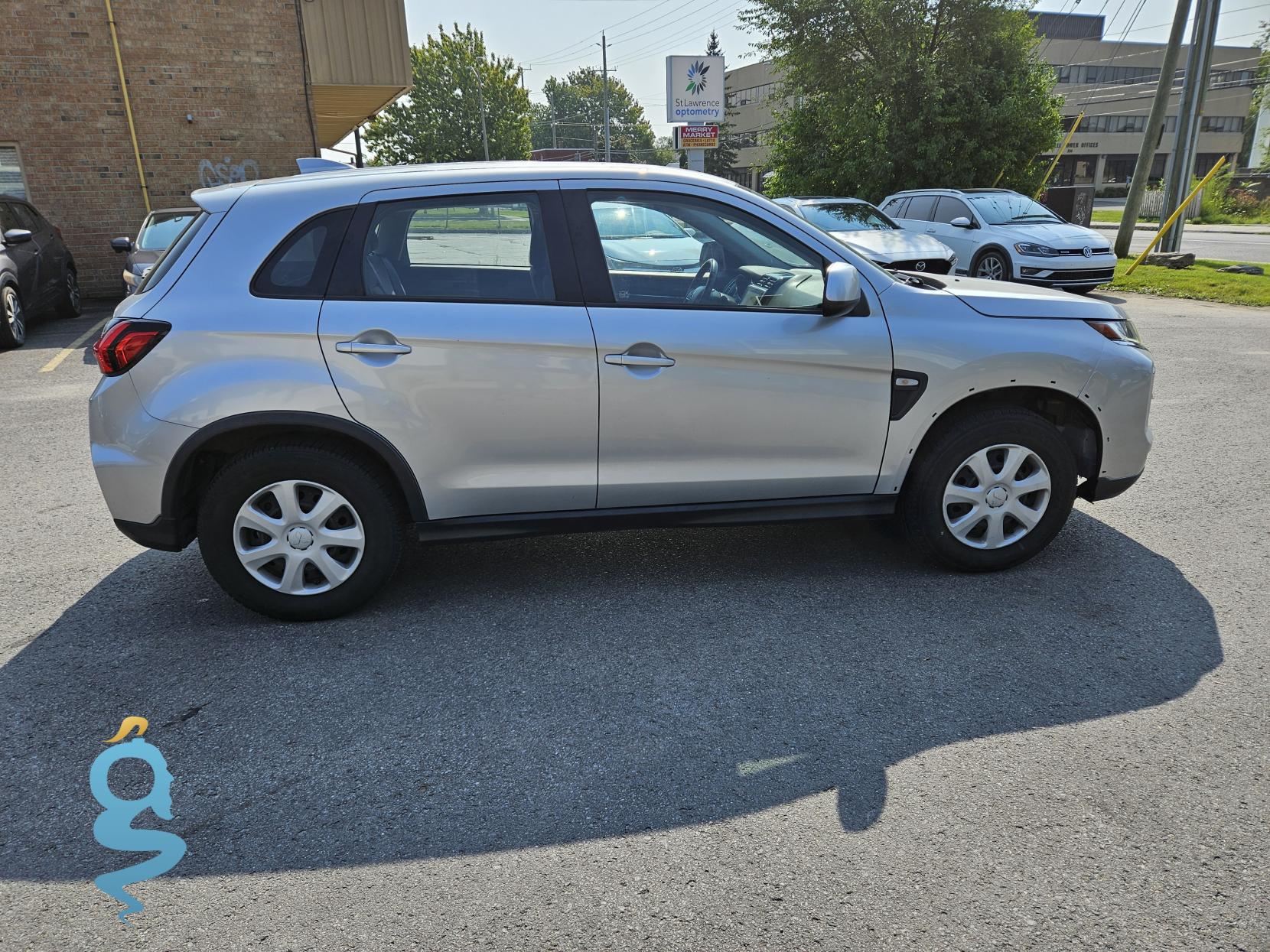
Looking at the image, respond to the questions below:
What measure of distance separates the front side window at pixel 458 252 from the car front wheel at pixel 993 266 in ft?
37.8

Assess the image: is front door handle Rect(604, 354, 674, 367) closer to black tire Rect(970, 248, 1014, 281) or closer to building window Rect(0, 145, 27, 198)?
black tire Rect(970, 248, 1014, 281)

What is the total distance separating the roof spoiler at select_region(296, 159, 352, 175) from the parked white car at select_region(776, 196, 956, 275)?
7.23 m

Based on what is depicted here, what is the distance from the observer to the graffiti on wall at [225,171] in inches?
641

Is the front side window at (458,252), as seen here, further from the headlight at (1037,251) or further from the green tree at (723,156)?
the green tree at (723,156)

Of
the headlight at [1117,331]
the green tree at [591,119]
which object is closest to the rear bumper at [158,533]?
the headlight at [1117,331]

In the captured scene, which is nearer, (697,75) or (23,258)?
(23,258)

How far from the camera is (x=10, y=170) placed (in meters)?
15.4

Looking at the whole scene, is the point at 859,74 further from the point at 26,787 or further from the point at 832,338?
the point at 26,787

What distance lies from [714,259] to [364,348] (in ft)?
5.07

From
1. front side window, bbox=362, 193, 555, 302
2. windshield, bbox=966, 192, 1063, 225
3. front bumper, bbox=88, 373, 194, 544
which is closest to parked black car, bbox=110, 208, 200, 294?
front bumper, bbox=88, 373, 194, 544

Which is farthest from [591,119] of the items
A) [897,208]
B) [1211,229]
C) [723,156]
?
[897,208]

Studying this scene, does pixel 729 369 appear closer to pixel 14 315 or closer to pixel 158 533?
pixel 158 533

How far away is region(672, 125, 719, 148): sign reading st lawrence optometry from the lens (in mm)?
18844

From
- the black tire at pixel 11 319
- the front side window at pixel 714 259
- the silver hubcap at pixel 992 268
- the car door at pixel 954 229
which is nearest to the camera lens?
the front side window at pixel 714 259
